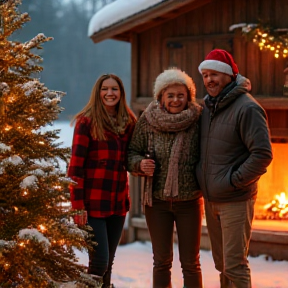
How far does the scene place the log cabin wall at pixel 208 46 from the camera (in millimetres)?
7047

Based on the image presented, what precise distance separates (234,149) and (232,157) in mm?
61

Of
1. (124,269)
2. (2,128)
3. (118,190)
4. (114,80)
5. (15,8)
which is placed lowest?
(124,269)

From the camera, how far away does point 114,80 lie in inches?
182

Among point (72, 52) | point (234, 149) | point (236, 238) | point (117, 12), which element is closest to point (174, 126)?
point (234, 149)

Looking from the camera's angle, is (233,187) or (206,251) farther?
(206,251)

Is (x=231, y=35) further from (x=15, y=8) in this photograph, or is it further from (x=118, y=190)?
(x=15, y=8)

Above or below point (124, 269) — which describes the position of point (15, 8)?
above

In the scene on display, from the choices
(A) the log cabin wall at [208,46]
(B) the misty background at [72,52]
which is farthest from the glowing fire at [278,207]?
(B) the misty background at [72,52]

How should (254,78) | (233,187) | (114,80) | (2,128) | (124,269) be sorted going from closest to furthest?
1. (2,128)
2. (233,187)
3. (114,80)
4. (124,269)
5. (254,78)

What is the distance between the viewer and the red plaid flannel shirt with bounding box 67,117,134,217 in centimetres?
445

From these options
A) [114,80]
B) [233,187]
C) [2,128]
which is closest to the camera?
[2,128]

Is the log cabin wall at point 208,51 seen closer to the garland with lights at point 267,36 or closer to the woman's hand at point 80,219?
the garland with lights at point 267,36

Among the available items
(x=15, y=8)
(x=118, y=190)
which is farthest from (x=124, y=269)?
(x=15, y=8)

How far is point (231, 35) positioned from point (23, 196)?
168 inches
